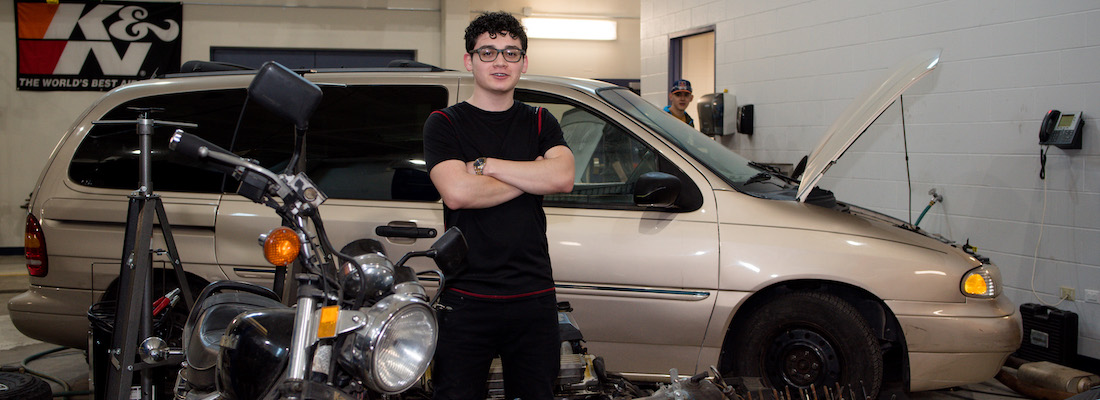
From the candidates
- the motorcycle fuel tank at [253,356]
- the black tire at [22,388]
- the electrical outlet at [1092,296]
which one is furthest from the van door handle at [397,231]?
the electrical outlet at [1092,296]

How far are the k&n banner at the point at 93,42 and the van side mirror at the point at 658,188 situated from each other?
7648 millimetres

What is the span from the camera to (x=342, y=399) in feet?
5.45

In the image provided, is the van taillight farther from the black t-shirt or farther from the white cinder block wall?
the white cinder block wall

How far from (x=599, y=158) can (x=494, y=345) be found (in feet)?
5.14

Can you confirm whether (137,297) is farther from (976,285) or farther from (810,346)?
(976,285)

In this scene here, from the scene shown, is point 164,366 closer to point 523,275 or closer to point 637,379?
point 523,275

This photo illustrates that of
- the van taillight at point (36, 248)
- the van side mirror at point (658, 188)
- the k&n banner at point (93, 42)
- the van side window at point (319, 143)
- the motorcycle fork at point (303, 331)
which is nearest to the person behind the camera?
the motorcycle fork at point (303, 331)

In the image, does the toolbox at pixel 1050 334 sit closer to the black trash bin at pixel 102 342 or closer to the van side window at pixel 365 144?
the van side window at pixel 365 144

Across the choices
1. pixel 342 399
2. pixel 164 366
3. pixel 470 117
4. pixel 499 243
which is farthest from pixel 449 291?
pixel 164 366

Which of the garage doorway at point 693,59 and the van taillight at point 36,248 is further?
the garage doorway at point 693,59

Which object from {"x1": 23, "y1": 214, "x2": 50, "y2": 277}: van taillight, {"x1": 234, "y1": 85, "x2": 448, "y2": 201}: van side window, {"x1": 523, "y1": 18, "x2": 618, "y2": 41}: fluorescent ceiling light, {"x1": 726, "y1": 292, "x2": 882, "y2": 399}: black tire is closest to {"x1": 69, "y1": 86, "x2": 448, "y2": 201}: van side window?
{"x1": 234, "y1": 85, "x2": 448, "y2": 201}: van side window

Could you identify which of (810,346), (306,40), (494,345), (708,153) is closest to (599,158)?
(708,153)

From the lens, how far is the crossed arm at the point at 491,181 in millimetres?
2287

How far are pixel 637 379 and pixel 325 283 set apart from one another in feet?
7.26
